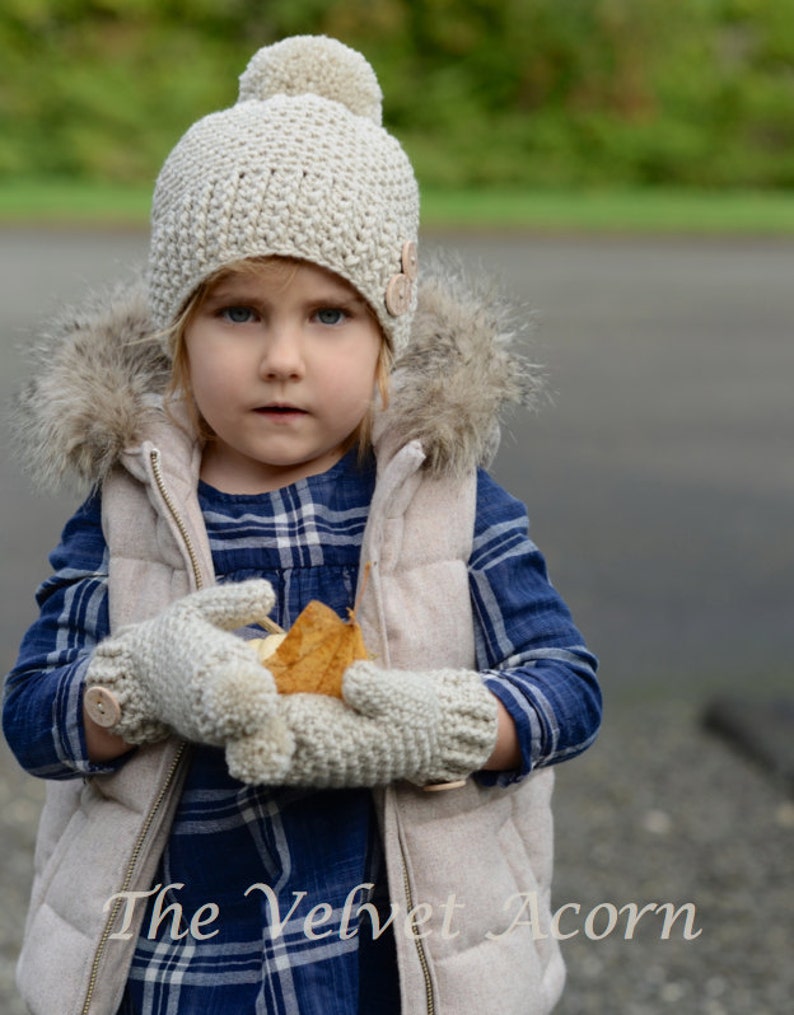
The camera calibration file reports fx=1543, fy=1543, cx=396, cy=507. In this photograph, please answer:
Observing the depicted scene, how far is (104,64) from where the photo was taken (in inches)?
982

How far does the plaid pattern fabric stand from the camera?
170 cm

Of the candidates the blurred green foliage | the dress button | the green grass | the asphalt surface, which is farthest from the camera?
the blurred green foliage

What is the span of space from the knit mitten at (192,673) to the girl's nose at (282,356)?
0.78ft

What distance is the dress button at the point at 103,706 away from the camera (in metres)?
1.65

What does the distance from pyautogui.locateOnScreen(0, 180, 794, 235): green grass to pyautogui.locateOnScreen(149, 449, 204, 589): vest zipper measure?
16.4 metres

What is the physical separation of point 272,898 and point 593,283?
1301 centimetres

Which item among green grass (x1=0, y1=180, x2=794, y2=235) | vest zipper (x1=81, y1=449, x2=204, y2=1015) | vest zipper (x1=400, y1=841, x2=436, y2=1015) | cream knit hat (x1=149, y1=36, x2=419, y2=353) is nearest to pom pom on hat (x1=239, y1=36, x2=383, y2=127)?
cream knit hat (x1=149, y1=36, x2=419, y2=353)

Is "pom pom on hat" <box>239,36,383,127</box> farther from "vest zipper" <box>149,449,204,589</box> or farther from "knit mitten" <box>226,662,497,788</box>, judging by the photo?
"knit mitten" <box>226,662,497,788</box>

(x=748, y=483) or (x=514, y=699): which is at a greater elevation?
(x=748, y=483)

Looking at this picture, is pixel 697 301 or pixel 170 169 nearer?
pixel 170 169

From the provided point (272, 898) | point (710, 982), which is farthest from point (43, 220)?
point (272, 898)

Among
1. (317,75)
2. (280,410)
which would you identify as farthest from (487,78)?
(280,410)

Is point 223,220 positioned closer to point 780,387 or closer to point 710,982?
point 710,982

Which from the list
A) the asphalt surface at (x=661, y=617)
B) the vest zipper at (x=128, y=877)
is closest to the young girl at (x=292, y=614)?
the vest zipper at (x=128, y=877)
